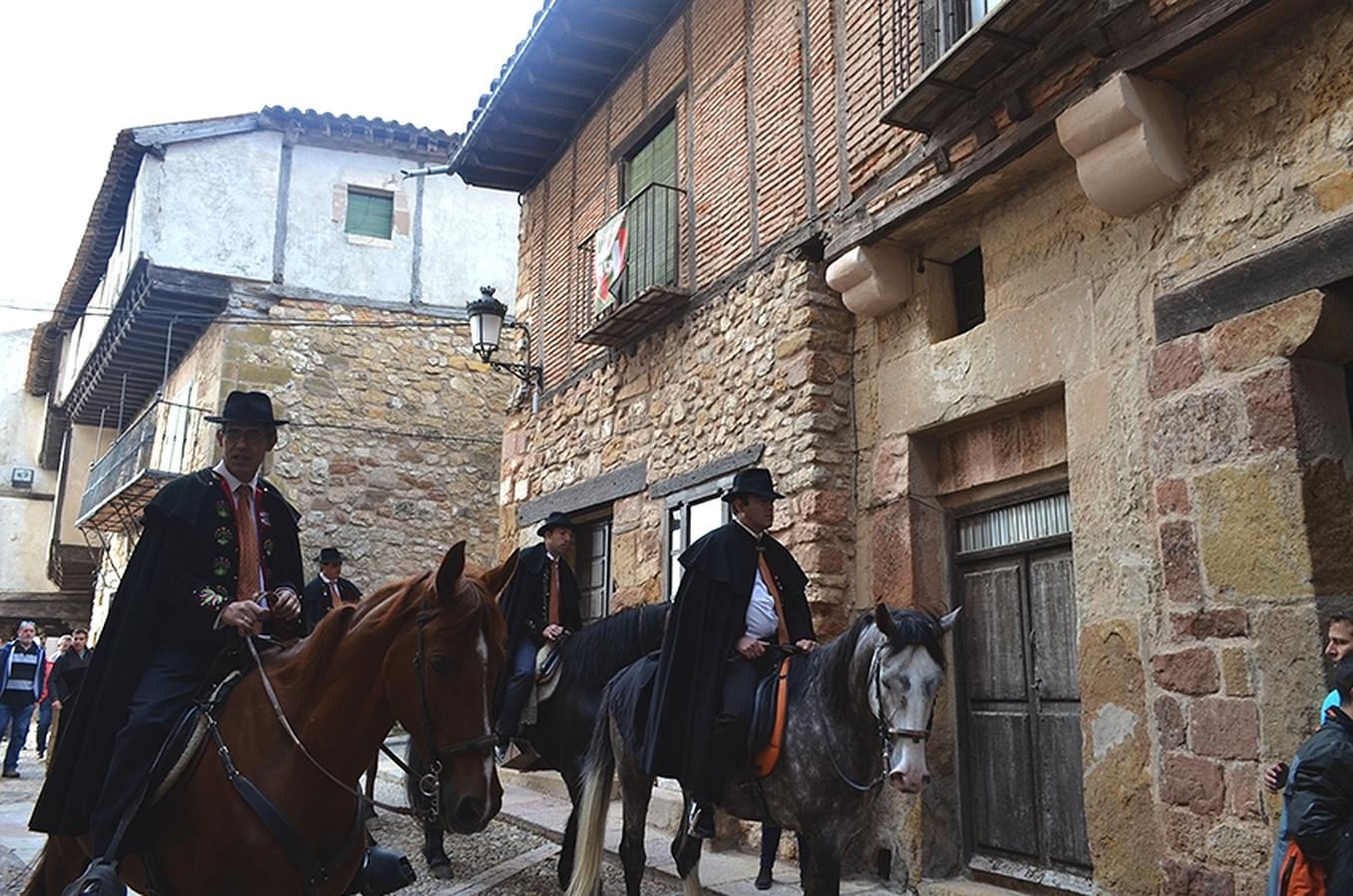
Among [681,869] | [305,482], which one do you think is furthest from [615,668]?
[305,482]

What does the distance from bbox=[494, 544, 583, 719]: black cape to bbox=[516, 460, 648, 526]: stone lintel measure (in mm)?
2133

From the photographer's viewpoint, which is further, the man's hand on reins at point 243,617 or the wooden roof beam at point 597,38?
the wooden roof beam at point 597,38

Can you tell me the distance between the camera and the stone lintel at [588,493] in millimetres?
9336

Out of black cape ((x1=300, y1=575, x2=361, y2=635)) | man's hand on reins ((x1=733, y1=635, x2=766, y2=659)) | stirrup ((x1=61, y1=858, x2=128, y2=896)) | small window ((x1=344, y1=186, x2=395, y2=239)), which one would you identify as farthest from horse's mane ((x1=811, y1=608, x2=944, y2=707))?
small window ((x1=344, y1=186, x2=395, y2=239))

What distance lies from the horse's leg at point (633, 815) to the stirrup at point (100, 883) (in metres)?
2.70

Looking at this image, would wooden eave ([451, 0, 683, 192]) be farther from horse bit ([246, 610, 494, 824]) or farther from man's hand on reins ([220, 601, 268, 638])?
horse bit ([246, 610, 494, 824])

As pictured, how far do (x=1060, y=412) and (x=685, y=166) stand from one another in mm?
4534

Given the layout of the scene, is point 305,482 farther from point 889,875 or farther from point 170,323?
point 889,875

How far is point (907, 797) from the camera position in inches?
241

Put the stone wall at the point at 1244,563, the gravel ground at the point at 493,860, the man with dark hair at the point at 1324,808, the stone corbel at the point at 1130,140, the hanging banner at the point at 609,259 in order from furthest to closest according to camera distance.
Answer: the hanging banner at the point at 609,259
the gravel ground at the point at 493,860
the stone corbel at the point at 1130,140
the stone wall at the point at 1244,563
the man with dark hair at the point at 1324,808

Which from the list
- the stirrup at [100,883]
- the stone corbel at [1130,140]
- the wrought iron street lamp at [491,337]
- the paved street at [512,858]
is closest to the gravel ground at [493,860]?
the paved street at [512,858]

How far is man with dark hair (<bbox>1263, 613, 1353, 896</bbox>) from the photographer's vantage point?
3424 millimetres

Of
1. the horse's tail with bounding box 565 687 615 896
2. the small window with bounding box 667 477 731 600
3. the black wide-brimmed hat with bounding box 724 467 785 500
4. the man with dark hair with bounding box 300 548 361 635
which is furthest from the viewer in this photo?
the small window with bounding box 667 477 731 600

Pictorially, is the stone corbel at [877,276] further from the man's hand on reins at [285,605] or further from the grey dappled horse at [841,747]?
the man's hand on reins at [285,605]
